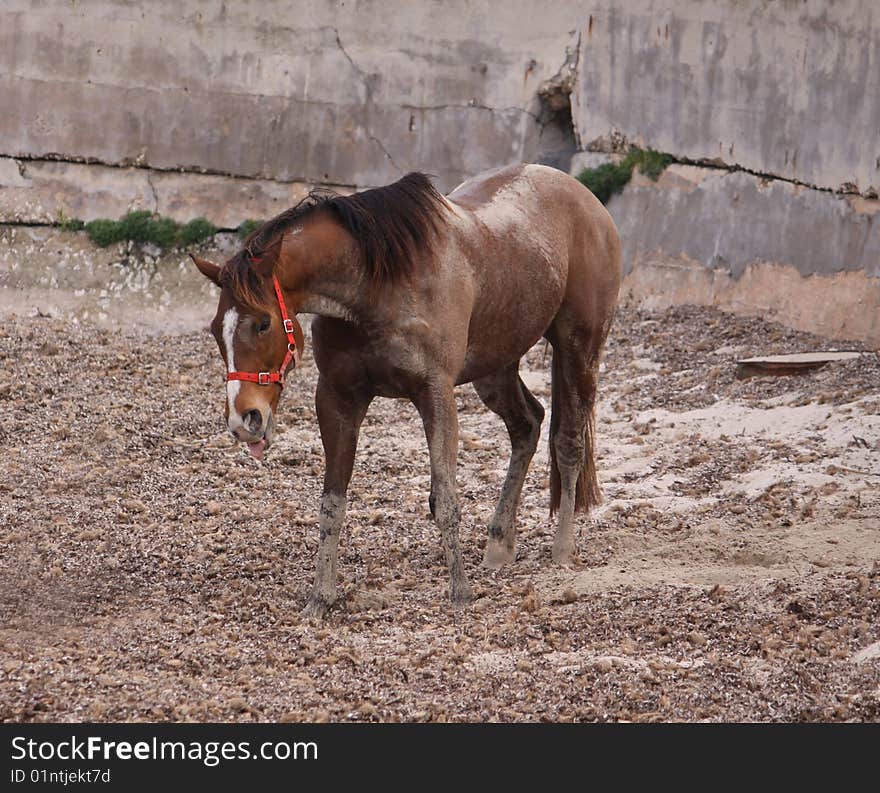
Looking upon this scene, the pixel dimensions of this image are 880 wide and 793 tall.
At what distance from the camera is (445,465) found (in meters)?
5.37

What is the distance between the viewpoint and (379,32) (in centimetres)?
1230

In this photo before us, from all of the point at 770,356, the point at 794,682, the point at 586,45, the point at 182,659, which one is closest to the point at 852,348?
the point at 770,356

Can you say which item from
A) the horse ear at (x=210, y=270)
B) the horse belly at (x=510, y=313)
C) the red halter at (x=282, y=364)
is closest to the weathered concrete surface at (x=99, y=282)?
the horse belly at (x=510, y=313)

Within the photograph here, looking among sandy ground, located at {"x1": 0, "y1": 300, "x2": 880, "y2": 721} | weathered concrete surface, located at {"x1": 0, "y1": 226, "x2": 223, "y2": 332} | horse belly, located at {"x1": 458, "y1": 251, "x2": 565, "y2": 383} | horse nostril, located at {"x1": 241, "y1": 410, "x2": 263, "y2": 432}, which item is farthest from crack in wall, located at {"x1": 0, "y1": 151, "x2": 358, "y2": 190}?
horse nostril, located at {"x1": 241, "y1": 410, "x2": 263, "y2": 432}

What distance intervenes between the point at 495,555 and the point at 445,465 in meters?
0.98

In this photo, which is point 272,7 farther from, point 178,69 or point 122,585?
point 122,585

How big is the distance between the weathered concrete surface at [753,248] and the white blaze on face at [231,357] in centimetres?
620

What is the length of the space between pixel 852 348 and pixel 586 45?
14.0ft

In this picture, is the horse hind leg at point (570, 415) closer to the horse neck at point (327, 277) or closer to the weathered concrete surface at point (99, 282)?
the horse neck at point (327, 277)

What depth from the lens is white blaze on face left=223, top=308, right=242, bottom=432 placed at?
4.75 m

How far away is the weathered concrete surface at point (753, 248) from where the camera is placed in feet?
32.8

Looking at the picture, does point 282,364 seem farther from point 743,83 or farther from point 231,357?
point 743,83

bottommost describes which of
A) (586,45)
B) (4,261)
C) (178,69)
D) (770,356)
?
(4,261)

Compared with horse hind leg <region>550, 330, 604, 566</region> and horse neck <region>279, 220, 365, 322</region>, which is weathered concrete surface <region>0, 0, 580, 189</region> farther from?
horse neck <region>279, 220, 365, 322</region>
